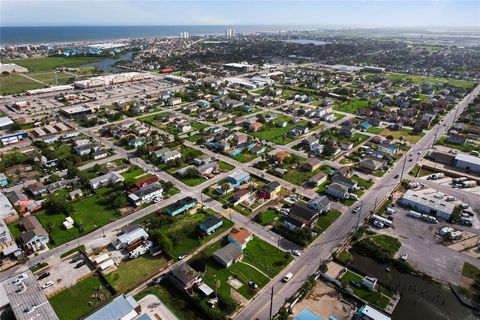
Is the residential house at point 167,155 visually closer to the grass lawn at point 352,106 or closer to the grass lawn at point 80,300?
the grass lawn at point 80,300

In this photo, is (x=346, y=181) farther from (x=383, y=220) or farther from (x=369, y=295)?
(x=369, y=295)

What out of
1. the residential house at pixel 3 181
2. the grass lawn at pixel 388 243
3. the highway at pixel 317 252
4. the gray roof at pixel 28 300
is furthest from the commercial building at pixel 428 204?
the residential house at pixel 3 181

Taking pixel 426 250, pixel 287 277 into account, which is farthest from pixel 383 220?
pixel 287 277

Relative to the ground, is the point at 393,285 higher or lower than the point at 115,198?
lower

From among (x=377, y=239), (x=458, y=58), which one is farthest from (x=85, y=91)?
(x=458, y=58)

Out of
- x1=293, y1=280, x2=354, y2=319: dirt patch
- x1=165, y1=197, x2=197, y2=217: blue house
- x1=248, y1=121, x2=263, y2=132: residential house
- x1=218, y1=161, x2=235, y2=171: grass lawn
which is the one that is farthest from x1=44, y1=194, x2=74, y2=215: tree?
x1=248, y1=121, x2=263, y2=132: residential house

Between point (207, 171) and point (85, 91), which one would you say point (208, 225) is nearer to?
point (207, 171)
